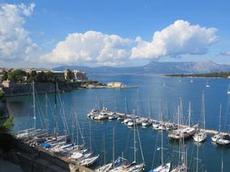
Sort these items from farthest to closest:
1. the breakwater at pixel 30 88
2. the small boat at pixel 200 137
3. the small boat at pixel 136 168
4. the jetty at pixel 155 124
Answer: the breakwater at pixel 30 88 < the jetty at pixel 155 124 < the small boat at pixel 200 137 < the small boat at pixel 136 168

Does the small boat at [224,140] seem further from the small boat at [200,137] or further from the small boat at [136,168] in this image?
the small boat at [136,168]

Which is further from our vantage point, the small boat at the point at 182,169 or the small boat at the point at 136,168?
the small boat at the point at 136,168

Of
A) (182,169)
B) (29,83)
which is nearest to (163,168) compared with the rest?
(182,169)

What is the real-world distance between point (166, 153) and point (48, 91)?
83.4 meters

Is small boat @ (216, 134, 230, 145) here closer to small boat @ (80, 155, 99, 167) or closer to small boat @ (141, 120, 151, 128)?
small boat @ (141, 120, 151, 128)

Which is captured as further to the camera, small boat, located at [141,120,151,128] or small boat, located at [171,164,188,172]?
small boat, located at [141,120,151,128]

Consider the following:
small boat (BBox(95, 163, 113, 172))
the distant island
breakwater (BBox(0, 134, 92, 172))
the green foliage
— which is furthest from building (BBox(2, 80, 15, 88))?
small boat (BBox(95, 163, 113, 172))

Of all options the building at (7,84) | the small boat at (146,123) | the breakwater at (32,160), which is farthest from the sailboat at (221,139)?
the building at (7,84)

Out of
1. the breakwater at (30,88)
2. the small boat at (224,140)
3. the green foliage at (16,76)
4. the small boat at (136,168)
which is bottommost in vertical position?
the small boat at (224,140)

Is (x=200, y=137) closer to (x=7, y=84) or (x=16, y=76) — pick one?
(x=7, y=84)

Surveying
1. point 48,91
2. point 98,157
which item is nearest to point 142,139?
point 98,157

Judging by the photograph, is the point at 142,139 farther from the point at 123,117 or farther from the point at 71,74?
the point at 71,74

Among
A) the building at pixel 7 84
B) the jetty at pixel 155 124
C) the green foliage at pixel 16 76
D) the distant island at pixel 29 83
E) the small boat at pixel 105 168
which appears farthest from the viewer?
the green foliage at pixel 16 76

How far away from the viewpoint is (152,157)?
129ft
